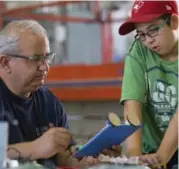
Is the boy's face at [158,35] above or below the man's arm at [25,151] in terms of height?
above

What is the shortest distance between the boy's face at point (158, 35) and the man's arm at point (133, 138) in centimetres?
18

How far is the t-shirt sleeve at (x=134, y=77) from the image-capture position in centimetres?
151

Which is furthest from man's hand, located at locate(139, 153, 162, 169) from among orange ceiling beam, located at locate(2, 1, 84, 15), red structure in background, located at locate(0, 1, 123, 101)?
orange ceiling beam, located at locate(2, 1, 84, 15)

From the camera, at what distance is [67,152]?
1.29 metres

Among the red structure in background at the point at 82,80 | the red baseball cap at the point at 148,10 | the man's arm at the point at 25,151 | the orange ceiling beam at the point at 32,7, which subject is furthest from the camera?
the orange ceiling beam at the point at 32,7

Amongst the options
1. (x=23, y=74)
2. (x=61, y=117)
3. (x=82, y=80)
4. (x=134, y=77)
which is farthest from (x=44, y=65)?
(x=82, y=80)

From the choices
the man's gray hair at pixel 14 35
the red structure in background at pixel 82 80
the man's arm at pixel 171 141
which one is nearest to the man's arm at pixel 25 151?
the man's gray hair at pixel 14 35

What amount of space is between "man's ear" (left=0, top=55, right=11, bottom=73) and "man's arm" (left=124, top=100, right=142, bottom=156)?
35 centimetres

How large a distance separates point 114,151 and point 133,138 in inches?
9.8

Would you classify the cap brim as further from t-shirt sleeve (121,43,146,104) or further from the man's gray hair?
the man's gray hair

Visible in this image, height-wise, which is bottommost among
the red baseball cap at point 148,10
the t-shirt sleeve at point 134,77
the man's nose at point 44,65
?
the t-shirt sleeve at point 134,77

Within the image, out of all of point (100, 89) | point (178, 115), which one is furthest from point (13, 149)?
point (100, 89)

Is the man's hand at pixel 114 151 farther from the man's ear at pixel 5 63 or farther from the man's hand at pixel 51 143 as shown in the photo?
the man's ear at pixel 5 63

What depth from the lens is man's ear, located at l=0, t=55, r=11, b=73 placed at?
1344 mm
